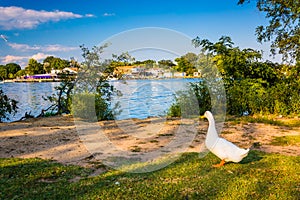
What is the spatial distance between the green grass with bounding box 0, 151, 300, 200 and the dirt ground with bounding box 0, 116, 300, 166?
0.78 m

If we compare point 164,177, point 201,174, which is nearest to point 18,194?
point 164,177

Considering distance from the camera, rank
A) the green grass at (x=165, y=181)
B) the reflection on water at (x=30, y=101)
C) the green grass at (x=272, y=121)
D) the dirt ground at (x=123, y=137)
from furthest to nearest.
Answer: the reflection on water at (x=30, y=101), the green grass at (x=272, y=121), the dirt ground at (x=123, y=137), the green grass at (x=165, y=181)

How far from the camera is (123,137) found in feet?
25.8

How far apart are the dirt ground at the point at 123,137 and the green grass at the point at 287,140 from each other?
170 mm

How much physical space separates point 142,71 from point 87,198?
6.89m

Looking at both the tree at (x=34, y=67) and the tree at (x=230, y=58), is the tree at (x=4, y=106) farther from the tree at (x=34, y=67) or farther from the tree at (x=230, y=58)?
the tree at (x=34, y=67)

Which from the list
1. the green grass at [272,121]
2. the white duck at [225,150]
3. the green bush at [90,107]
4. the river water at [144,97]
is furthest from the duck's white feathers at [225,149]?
the green bush at [90,107]

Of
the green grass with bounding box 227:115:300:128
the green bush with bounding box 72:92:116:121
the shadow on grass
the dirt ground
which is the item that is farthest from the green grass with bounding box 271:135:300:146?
the green bush with bounding box 72:92:116:121

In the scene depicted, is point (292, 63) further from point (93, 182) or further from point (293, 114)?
point (93, 182)

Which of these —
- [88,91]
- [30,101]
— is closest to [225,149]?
[88,91]

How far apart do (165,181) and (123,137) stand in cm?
364

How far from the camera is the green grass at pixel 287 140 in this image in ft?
23.4

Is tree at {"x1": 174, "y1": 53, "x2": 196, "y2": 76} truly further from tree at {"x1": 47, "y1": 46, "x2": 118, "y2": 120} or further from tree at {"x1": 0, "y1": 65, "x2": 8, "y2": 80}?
tree at {"x1": 0, "y1": 65, "x2": 8, "y2": 80}

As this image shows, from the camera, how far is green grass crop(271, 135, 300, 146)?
23.4 feet
